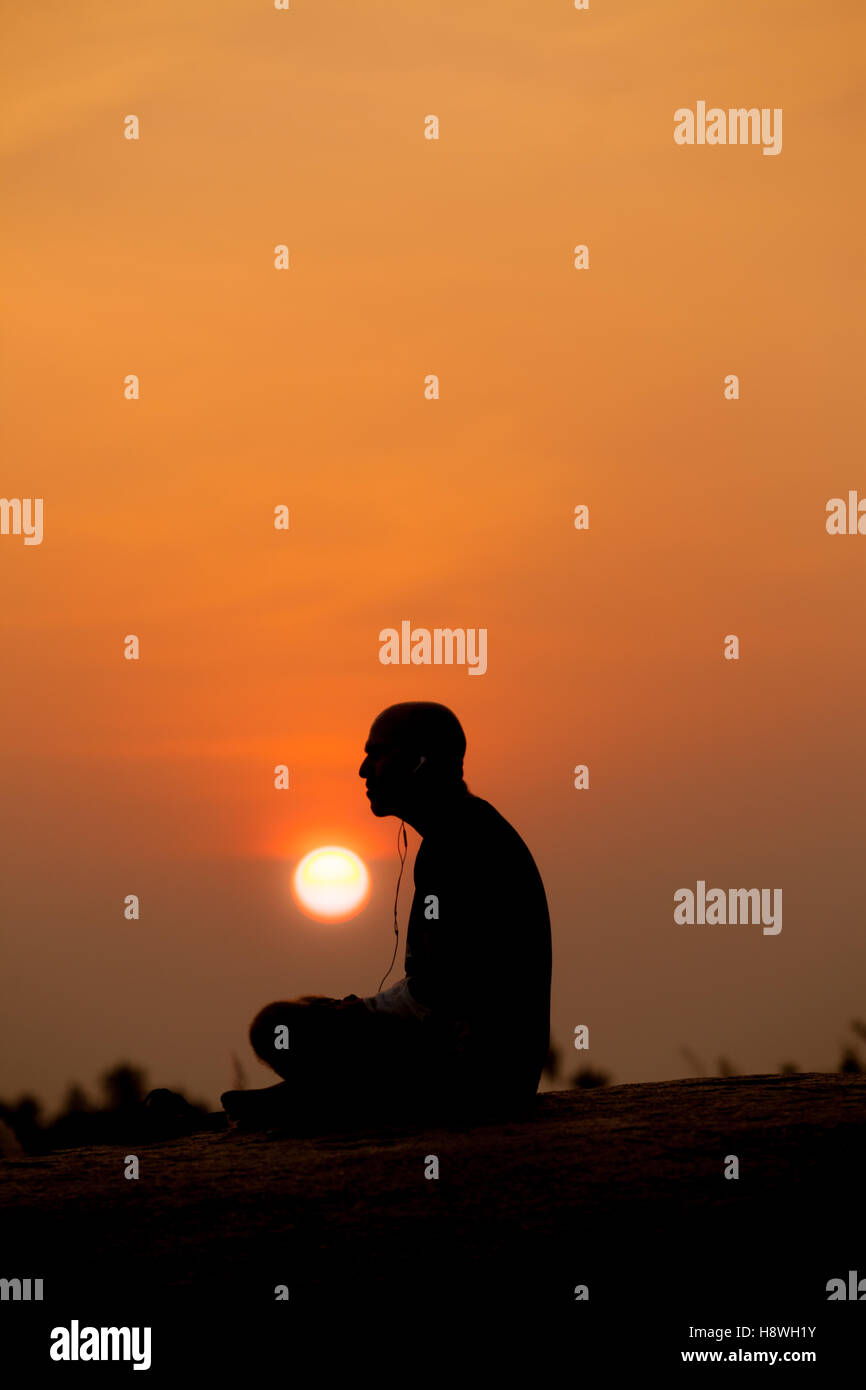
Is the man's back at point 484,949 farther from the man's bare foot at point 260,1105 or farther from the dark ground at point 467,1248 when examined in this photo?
the dark ground at point 467,1248

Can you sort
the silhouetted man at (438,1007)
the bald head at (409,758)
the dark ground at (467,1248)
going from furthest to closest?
the bald head at (409,758)
the silhouetted man at (438,1007)
the dark ground at (467,1248)

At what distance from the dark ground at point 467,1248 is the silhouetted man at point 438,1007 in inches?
40.0

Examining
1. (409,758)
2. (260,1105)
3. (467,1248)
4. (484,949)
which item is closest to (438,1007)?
(484,949)

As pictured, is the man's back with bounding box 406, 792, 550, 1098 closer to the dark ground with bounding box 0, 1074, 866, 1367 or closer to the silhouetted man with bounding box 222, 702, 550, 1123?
the silhouetted man with bounding box 222, 702, 550, 1123

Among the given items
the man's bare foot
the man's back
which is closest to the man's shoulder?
the man's back

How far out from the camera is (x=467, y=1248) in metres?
4.99

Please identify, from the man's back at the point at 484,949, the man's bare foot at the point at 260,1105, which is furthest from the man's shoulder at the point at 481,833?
the man's bare foot at the point at 260,1105

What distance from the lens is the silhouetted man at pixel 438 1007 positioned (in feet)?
24.1

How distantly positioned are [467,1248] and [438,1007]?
8.17 ft

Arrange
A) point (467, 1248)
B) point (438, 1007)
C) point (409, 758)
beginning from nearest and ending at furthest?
point (467, 1248), point (438, 1007), point (409, 758)

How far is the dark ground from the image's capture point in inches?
186

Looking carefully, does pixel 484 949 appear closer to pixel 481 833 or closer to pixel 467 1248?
pixel 481 833
